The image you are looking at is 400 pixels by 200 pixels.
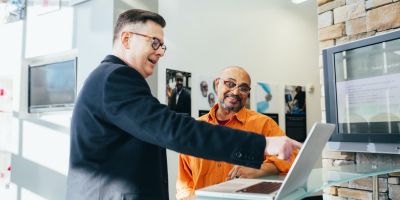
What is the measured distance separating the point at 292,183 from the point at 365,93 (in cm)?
134

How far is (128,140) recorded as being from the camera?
121 cm

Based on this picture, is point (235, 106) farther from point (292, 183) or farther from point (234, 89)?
point (292, 183)

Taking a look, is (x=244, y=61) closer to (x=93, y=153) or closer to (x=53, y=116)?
(x=53, y=116)

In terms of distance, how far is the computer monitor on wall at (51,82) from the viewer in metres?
3.43

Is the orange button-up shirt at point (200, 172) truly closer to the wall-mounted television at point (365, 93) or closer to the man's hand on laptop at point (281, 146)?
the wall-mounted television at point (365, 93)

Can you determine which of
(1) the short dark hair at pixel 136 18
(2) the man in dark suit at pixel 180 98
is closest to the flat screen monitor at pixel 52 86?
(2) the man in dark suit at pixel 180 98

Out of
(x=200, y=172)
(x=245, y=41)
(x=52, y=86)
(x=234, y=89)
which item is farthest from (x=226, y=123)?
(x=245, y=41)

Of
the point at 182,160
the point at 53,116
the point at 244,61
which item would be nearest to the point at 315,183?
the point at 182,160

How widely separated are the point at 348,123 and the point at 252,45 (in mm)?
3110

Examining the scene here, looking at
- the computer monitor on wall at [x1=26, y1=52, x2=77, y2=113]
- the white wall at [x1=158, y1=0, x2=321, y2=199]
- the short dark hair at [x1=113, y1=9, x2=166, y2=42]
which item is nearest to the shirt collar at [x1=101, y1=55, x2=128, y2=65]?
the short dark hair at [x1=113, y1=9, x2=166, y2=42]

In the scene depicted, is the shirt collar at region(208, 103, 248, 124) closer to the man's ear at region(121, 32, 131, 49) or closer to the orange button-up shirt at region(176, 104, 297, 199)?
the orange button-up shirt at region(176, 104, 297, 199)

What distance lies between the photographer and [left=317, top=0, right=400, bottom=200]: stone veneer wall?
1.97 metres

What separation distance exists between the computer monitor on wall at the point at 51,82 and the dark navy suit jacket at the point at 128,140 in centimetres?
222

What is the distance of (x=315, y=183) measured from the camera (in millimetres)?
1086
